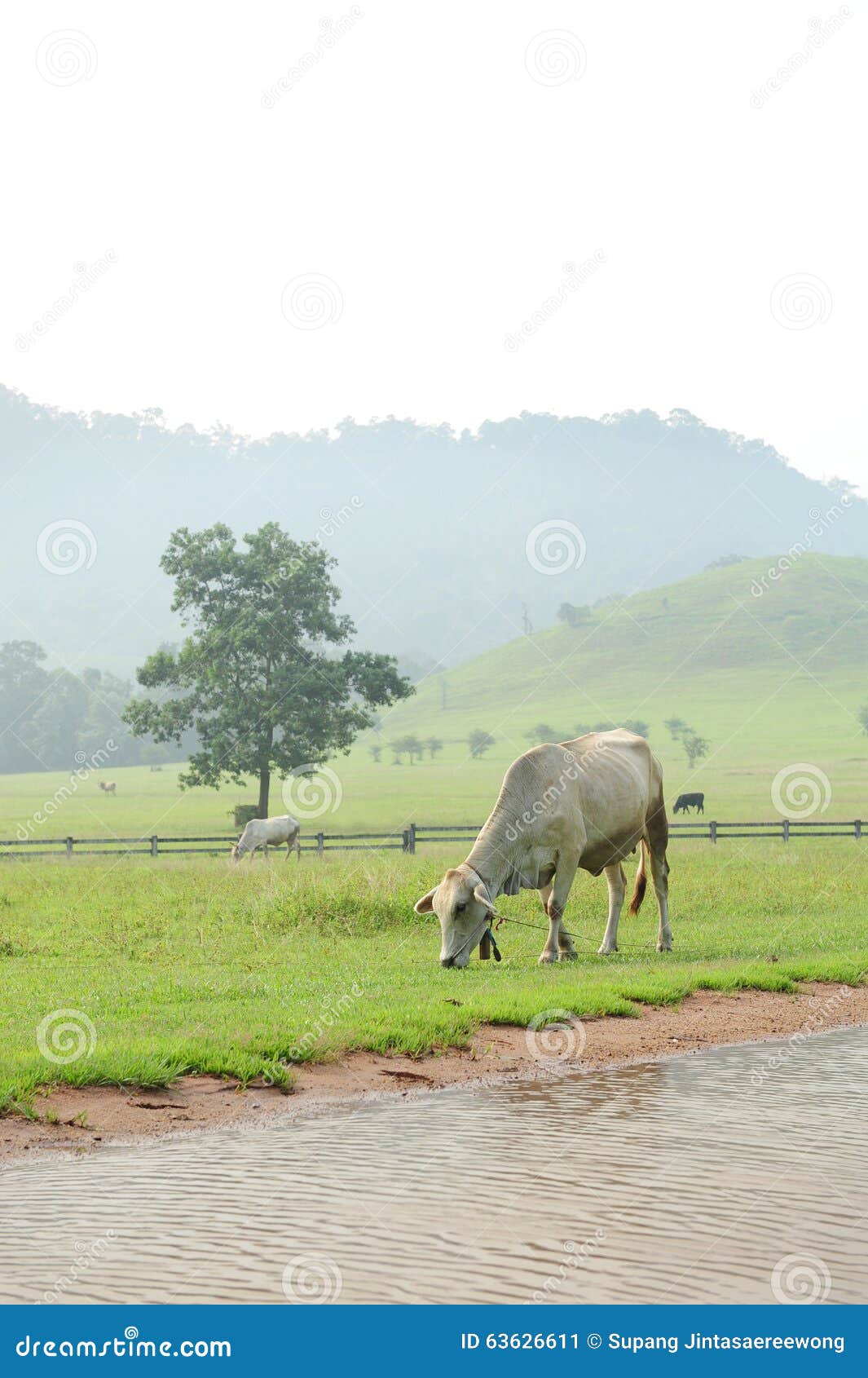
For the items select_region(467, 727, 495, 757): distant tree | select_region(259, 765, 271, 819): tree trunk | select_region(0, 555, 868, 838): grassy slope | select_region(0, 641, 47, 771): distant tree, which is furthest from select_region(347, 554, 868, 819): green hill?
select_region(0, 641, 47, 771): distant tree

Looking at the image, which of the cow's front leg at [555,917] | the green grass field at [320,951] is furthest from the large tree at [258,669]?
the cow's front leg at [555,917]

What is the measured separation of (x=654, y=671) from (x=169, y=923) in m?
137

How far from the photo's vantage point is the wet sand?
8328 mm

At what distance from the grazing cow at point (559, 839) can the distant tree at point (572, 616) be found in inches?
6349

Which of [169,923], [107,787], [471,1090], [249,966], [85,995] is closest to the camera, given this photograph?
[471,1090]

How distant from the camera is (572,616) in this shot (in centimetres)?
18125

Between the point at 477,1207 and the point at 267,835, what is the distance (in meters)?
32.5

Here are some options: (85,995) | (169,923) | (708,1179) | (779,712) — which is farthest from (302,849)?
(779,712)

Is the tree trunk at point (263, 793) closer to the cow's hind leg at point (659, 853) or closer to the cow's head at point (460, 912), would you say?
the cow's hind leg at point (659, 853)

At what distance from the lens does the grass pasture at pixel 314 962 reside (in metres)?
10.2

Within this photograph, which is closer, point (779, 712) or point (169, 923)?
point (169, 923)

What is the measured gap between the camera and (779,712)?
438 feet

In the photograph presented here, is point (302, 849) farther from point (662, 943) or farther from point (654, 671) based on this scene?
point (654, 671)

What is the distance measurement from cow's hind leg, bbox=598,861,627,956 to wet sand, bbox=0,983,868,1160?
129 inches
